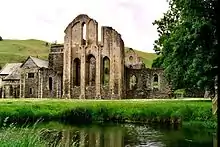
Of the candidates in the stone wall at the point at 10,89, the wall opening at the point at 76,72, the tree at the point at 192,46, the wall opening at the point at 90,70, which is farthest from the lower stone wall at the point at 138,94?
the tree at the point at 192,46

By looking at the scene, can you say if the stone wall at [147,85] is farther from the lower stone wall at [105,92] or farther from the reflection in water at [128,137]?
the reflection in water at [128,137]

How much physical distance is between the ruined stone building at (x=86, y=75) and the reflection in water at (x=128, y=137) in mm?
37025

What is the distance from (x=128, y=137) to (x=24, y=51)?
120 metres

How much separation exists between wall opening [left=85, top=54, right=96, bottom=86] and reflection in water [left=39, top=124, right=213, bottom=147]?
3913 centimetres

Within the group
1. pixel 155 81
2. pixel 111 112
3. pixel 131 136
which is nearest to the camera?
pixel 131 136

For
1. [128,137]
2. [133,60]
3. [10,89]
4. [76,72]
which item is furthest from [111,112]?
[133,60]

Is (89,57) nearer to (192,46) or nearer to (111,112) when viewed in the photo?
(111,112)

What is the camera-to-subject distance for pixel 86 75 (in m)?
71.6

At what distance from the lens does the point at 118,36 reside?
70188 millimetres

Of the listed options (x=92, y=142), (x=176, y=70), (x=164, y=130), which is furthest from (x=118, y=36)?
(x=92, y=142)

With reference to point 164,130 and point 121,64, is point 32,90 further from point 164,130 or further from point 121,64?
point 164,130

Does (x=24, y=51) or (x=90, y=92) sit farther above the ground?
(x=24, y=51)

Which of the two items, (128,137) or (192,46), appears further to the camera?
(192,46)

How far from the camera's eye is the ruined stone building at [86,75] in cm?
7012
